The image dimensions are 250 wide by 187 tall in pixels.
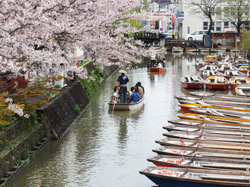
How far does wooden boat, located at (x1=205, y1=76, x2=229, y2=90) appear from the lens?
114 feet

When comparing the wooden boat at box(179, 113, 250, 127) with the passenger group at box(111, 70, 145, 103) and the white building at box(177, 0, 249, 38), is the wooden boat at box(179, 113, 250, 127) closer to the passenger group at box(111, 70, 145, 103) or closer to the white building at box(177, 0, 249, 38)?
the passenger group at box(111, 70, 145, 103)

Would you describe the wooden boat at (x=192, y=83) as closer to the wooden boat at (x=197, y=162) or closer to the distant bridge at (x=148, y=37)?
the wooden boat at (x=197, y=162)

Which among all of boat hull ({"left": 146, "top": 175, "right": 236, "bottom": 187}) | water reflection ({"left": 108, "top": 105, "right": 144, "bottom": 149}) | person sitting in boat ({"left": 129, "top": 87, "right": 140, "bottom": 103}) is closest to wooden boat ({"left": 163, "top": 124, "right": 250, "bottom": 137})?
water reflection ({"left": 108, "top": 105, "right": 144, "bottom": 149})

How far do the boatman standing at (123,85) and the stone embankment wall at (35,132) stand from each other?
6.95 ft

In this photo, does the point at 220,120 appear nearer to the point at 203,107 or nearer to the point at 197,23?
the point at 203,107

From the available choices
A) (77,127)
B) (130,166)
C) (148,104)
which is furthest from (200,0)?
(130,166)

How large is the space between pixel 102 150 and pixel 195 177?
6314mm

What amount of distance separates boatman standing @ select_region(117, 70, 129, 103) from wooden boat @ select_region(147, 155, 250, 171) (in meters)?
11.6

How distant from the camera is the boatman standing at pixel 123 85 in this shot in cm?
2479

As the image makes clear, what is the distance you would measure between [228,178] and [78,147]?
7563 mm

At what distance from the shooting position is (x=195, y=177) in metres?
12.0

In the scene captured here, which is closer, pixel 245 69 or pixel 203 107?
pixel 203 107

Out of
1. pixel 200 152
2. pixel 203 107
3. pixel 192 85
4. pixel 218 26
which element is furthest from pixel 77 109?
pixel 218 26

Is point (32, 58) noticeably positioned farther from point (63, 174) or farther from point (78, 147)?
point (78, 147)
